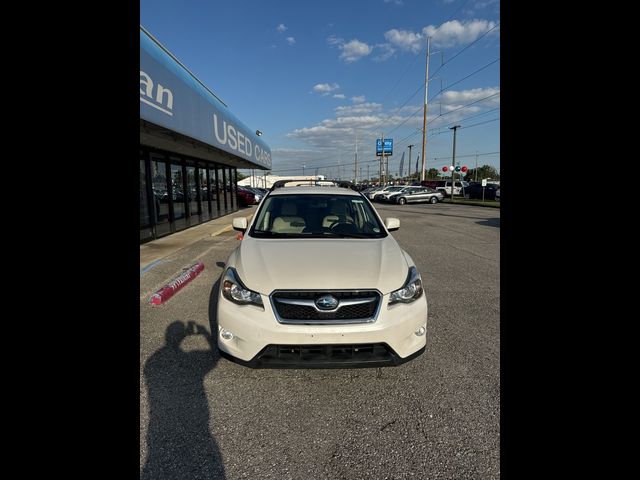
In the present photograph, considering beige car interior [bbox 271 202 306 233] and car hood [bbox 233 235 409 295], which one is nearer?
car hood [bbox 233 235 409 295]

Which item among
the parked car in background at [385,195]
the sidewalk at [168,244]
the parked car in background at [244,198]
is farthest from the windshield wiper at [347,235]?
the parked car in background at [385,195]

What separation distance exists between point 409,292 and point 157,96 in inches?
210

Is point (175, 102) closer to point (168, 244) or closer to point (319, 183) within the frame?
point (319, 183)

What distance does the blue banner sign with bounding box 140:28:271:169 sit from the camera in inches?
210

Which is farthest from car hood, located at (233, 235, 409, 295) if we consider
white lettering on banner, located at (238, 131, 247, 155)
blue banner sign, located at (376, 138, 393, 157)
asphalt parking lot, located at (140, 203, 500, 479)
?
blue banner sign, located at (376, 138, 393, 157)

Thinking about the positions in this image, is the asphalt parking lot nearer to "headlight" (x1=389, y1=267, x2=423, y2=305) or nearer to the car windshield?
"headlight" (x1=389, y1=267, x2=423, y2=305)

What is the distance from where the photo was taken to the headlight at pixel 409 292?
2.66 m

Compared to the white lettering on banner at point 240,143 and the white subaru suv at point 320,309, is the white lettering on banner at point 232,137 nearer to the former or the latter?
the white lettering on banner at point 240,143

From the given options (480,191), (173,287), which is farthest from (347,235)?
(480,191)

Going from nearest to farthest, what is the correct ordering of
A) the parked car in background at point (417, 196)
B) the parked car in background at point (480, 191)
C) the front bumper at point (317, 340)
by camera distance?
1. the front bumper at point (317, 340)
2. the parked car in background at point (417, 196)
3. the parked car in background at point (480, 191)

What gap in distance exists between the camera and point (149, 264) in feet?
22.5
